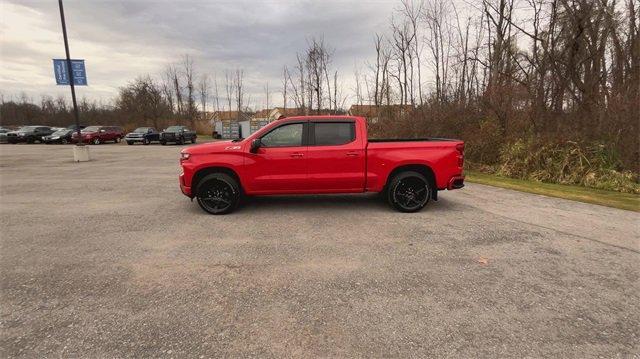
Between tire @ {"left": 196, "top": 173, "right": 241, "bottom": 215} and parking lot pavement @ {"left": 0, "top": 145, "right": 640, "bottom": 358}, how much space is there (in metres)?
0.24

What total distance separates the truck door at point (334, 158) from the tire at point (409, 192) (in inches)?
25.8

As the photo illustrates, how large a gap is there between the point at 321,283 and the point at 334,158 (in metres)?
3.23

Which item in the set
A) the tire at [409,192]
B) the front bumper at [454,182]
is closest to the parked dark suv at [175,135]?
the tire at [409,192]

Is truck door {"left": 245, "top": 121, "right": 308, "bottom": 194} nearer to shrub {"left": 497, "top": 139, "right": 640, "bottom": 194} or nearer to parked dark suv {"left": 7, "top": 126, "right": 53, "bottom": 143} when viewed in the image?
shrub {"left": 497, "top": 139, "right": 640, "bottom": 194}

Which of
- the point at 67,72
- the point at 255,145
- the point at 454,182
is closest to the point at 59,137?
the point at 67,72

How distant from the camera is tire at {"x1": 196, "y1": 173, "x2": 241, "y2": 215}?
6.46 m

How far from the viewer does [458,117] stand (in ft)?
50.0

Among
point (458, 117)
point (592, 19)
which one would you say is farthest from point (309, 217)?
point (592, 19)

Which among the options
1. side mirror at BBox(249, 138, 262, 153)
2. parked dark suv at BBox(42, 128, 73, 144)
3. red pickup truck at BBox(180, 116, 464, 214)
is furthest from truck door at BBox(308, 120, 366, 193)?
parked dark suv at BBox(42, 128, 73, 144)

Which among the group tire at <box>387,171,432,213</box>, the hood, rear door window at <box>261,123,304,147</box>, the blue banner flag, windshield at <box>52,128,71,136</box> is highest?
the blue banner flag

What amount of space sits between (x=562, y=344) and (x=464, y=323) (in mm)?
709

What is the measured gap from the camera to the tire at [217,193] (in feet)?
21.2

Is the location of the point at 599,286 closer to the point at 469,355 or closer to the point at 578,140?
the point at 469,355

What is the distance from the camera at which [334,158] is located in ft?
21.3
